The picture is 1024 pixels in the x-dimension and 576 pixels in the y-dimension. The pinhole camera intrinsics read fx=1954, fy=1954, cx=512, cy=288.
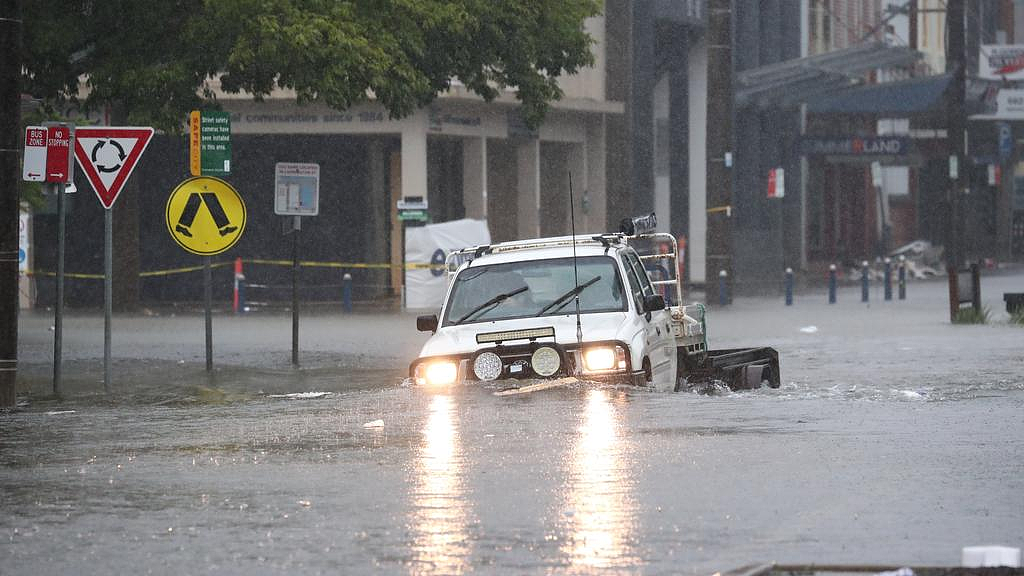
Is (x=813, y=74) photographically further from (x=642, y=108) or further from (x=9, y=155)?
(x=9, y=155)

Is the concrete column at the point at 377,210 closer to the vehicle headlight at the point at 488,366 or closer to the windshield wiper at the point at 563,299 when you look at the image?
the windshield wiper at the point at 563,299

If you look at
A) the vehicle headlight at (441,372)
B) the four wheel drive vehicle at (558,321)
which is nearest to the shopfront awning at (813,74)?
the four wheel drive vehicle at (558,321)

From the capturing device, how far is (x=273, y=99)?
1564 inches

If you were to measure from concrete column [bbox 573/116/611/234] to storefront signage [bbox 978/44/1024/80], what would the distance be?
55.2ft

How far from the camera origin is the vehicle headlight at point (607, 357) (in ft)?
47.2

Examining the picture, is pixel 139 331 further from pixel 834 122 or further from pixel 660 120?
pixel 834 122

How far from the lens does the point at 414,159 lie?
130ft

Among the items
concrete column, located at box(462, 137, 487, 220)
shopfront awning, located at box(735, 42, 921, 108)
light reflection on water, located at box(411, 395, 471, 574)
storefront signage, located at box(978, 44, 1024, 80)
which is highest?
storefront signage, located at box(978, 44, 1024, 80)

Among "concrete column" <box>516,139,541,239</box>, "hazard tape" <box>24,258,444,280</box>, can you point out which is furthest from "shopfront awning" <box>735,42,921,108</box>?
"hazard tape" <box>24,258,444,280</box>

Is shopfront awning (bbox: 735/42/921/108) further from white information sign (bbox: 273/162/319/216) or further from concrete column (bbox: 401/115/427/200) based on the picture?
white information sign (bbox: 273/162/319/216)

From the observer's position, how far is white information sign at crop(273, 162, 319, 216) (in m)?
22.3

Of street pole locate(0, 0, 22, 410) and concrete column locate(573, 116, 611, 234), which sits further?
concrete column locate(573, 116, 611, 234)

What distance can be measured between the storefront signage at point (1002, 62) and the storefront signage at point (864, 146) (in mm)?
6860

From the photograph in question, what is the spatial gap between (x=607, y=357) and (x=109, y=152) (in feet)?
19.3
